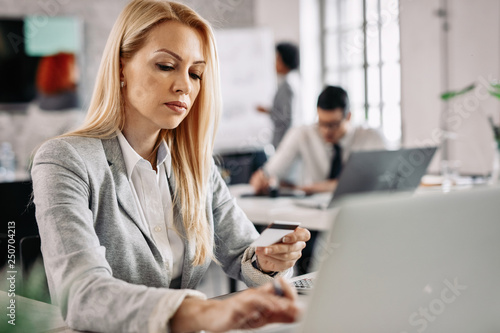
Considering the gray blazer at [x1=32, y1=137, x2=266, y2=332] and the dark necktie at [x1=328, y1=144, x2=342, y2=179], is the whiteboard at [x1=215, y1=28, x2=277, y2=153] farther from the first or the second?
the gray blazer at [x1=32, y1=137, x2=266, y2=332]

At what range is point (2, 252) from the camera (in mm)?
1511

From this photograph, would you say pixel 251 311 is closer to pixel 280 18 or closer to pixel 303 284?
pixel 303 284

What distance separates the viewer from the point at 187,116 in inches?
55.4

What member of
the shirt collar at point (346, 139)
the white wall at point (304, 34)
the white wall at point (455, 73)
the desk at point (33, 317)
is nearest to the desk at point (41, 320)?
the desk at point (33, 317)

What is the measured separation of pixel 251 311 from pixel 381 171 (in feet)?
5.30

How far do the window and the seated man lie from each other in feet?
5.00

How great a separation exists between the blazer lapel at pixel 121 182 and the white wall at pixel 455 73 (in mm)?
3379

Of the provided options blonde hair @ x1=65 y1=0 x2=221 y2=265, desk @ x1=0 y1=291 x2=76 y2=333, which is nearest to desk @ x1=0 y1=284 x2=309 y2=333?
desk @ x1=0 y1=291 x2=76 y2=333

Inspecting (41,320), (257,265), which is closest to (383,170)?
(257,265)

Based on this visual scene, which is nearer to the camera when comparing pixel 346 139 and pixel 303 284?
pixel 303 284

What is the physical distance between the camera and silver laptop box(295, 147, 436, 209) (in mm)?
2145

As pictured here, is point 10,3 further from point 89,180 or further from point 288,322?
point 288,322

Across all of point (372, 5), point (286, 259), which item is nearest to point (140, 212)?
point (286, 259)

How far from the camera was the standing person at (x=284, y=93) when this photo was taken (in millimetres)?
4868
